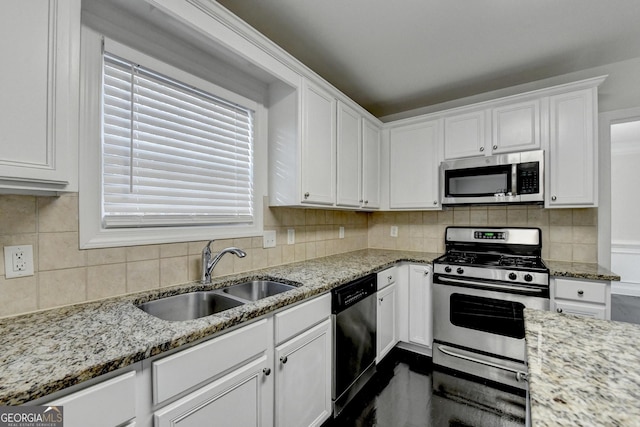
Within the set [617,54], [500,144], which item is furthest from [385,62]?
[617,54]

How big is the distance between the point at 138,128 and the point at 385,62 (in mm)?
1896

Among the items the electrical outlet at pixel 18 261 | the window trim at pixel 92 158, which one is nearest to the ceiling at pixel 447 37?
the window trim at pixel 92 158

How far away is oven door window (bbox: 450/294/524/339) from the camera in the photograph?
2148mm

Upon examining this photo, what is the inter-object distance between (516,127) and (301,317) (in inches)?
93.0

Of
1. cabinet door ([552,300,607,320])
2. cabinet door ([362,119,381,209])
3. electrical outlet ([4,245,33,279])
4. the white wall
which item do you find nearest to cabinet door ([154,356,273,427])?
electrical outlet ([4,245,33,279])

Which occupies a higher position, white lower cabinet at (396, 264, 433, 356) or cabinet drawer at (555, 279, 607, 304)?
cabinet drawer at (555, 279, 607, 304)

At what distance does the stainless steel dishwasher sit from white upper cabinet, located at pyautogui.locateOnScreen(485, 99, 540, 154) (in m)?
1.63

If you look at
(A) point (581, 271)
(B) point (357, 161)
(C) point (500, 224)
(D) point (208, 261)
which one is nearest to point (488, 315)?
(A) point (581, 271)

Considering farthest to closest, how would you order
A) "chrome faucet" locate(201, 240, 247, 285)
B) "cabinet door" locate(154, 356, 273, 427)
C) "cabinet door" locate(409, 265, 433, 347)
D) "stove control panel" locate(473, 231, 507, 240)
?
"stove control panel" locate(473, 231, 507, 240) → "cabinet door" locate(409, 265, 433, 347) → "chrome faucet" locate(201, 240, 247, 285) → "cabinet door" locate(154, 356, 273, 427)

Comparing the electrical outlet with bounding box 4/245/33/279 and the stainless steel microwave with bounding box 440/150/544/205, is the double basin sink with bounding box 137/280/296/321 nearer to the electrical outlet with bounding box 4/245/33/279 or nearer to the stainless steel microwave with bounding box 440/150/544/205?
the electrical outlet with bounding box 4/245/33/279

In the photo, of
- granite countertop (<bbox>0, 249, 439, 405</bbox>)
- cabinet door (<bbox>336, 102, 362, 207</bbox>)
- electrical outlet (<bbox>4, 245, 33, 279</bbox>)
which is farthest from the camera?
cabinet door (<bbox>336, 102, 362, 207</bbox>)

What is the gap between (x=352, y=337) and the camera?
193 centimetres

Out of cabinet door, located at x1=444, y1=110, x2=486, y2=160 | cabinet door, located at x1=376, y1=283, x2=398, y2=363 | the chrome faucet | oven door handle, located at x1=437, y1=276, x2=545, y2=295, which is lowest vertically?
cabinet door, located at x1=376, y1=283, x2=398, y2=363

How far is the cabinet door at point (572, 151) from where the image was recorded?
2182 mm
